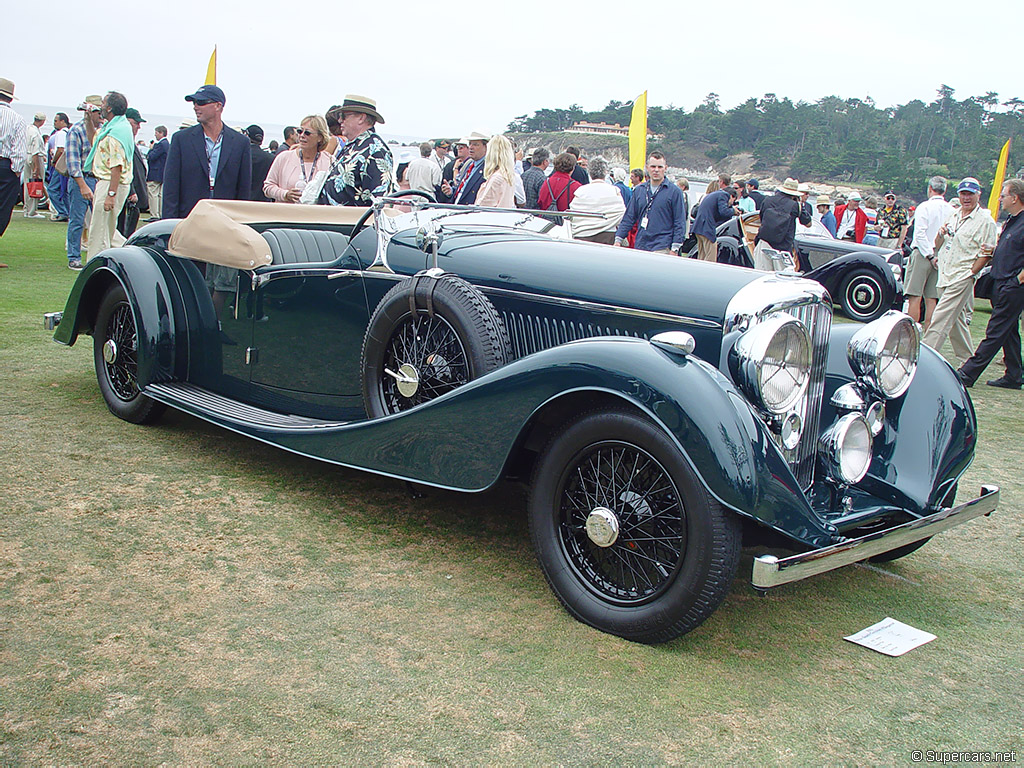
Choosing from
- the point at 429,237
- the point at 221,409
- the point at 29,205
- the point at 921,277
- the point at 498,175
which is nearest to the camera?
the point at 429,237

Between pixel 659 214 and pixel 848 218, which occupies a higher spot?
pixel 848 218

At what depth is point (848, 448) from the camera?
2.95 meters

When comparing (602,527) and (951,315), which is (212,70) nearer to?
(951,315)

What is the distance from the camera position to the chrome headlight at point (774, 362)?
2.71 meters

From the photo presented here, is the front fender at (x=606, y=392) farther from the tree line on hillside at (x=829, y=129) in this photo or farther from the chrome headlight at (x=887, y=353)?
the tree line on hillside at (x=829, y=129)

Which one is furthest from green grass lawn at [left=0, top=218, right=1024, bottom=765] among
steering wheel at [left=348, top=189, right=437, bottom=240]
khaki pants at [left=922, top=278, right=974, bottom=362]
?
khaki pants at [left=922, top=278, right=974, bottom=362]

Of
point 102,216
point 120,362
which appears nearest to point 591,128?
point 102,216

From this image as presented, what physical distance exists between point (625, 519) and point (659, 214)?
6723 mm

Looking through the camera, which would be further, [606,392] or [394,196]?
[394,196]

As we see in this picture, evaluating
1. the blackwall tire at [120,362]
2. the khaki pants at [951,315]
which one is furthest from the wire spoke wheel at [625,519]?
the khaki pants at [951,315]

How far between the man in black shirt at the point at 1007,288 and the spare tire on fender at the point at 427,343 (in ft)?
19.0

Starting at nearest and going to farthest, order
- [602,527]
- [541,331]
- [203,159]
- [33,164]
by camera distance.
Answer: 1. [602,527]
2. [541,331]
3. [203,159]
4. [33,164]

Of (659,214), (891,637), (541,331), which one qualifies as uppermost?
(659,214)

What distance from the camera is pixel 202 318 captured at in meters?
4.45
